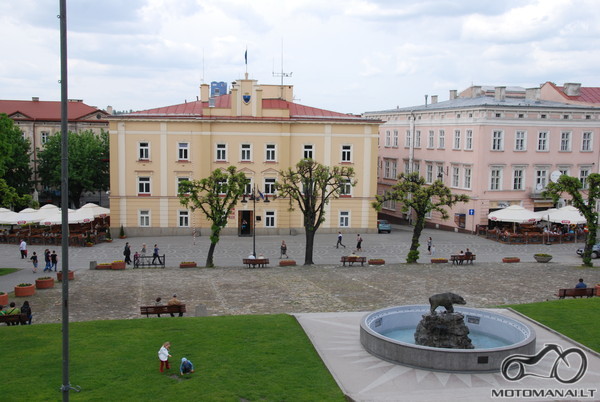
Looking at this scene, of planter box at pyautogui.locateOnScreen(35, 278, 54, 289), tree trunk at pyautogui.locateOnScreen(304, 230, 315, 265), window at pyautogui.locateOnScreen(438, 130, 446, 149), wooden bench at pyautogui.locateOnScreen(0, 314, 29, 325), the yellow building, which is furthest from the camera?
window at pyautogui.locateOnScreen(438, 130, 446, 149)

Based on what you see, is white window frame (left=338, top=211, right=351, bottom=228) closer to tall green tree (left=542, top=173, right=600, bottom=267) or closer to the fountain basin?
tall green tree (left=542, top=173, right=600, bottom=267)

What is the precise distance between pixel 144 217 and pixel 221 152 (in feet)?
29.5

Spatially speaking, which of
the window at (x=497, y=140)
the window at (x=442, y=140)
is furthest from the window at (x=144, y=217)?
the window at (x=497, y=140)

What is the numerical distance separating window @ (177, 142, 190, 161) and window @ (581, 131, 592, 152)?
37625mm

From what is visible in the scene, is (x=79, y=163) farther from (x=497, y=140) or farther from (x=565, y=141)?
(x=565, y=141)

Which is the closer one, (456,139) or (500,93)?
(456,139)

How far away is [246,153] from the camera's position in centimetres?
5325

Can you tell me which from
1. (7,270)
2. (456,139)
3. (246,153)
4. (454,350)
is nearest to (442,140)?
(456,139)

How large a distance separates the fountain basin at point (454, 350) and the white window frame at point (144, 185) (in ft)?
116

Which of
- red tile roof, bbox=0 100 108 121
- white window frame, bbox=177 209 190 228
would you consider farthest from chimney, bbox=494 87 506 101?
red tile roof, bbox=0 100 108 121

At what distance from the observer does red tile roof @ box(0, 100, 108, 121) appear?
75438 millimetres

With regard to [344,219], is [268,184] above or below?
above

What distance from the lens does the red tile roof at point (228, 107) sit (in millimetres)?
52906

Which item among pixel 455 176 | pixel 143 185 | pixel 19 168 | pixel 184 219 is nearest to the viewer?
pixel 143 185
